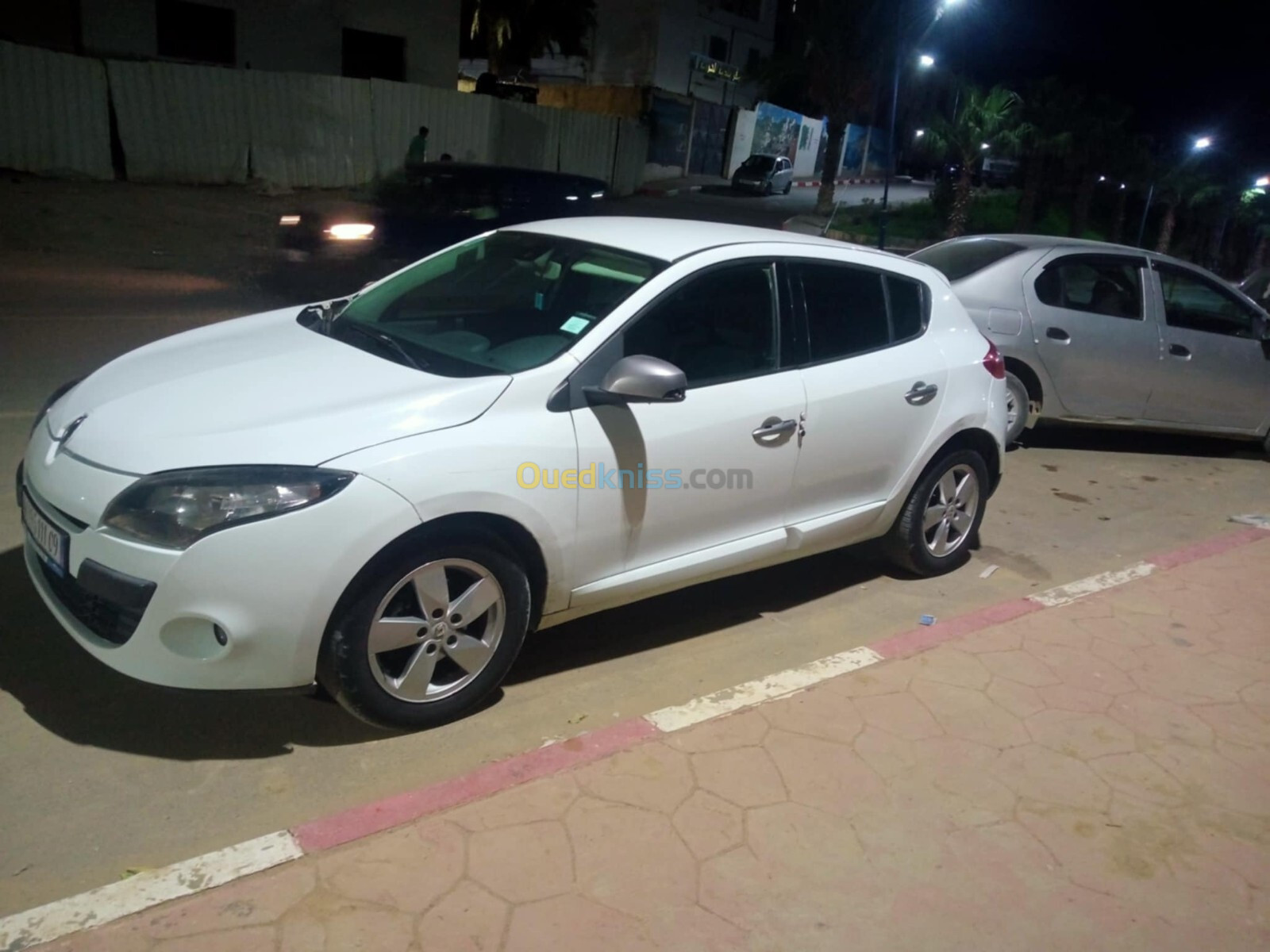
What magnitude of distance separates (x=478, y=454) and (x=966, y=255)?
566 cm

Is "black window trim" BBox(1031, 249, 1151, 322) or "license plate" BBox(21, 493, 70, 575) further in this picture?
"black window trim" BBox(1031, 249, 1151, 322)

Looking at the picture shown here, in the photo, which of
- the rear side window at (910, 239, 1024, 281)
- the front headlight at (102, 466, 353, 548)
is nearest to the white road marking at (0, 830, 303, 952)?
the front headlight at (102, 466, 353, 548)

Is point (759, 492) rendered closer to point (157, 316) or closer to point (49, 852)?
point (49, 852)

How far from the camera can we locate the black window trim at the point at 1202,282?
25.4 feet

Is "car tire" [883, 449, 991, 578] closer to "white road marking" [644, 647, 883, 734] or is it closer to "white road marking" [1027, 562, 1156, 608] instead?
"white road marking" [1027, 562, 1156, 608]

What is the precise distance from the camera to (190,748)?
3182 mm

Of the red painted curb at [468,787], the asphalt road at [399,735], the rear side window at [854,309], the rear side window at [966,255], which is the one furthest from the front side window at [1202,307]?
the red painted curb at [468,787]

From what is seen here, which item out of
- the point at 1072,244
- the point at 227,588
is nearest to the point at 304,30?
the point at 1072,244

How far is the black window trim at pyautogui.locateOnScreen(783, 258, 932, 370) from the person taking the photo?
13.7 feet

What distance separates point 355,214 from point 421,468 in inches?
316

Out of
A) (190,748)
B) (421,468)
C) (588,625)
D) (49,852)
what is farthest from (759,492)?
(49,852)

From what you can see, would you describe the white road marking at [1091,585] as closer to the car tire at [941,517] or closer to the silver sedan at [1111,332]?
the car tire at [941,517]

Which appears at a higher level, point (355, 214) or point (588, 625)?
point (355, 214)

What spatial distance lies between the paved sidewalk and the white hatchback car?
1.98 feet
